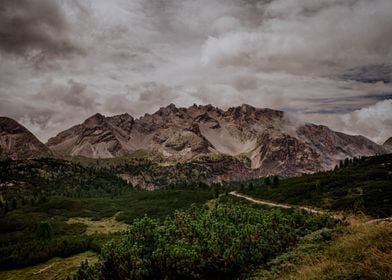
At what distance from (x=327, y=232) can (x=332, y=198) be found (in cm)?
10440

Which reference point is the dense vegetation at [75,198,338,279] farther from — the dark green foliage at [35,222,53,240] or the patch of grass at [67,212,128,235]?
the patch of grass at [67,212,128,235]

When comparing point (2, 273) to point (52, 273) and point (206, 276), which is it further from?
point (206, 276)

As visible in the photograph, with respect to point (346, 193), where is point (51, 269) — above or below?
below

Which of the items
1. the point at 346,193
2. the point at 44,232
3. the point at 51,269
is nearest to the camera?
the point at 51,269

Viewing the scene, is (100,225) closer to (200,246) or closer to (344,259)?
(200,246)

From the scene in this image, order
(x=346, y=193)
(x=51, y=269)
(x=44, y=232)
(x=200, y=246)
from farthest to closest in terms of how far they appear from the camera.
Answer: (x=44, y=232), (x=346, y=193), (x=51, y=269), (x=200, y=246)

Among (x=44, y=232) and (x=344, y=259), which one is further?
(x=44, y=232)

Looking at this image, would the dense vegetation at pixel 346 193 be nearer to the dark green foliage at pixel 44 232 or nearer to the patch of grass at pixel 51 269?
the patch of grass at pixel 51 269

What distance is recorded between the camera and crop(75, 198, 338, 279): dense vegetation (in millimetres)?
20672

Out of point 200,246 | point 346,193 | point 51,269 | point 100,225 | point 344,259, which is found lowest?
point 51,269

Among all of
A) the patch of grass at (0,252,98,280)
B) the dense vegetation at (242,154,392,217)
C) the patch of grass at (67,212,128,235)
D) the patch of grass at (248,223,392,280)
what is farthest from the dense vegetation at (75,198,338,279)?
the patch of grass at (67,212,128,235)

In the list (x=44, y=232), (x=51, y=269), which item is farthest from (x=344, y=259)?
(x=44, y=232)

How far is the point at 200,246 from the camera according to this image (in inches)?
857

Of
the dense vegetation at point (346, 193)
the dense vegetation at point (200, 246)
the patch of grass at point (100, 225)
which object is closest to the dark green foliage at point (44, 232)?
the patch of grass at point (100, 225)
